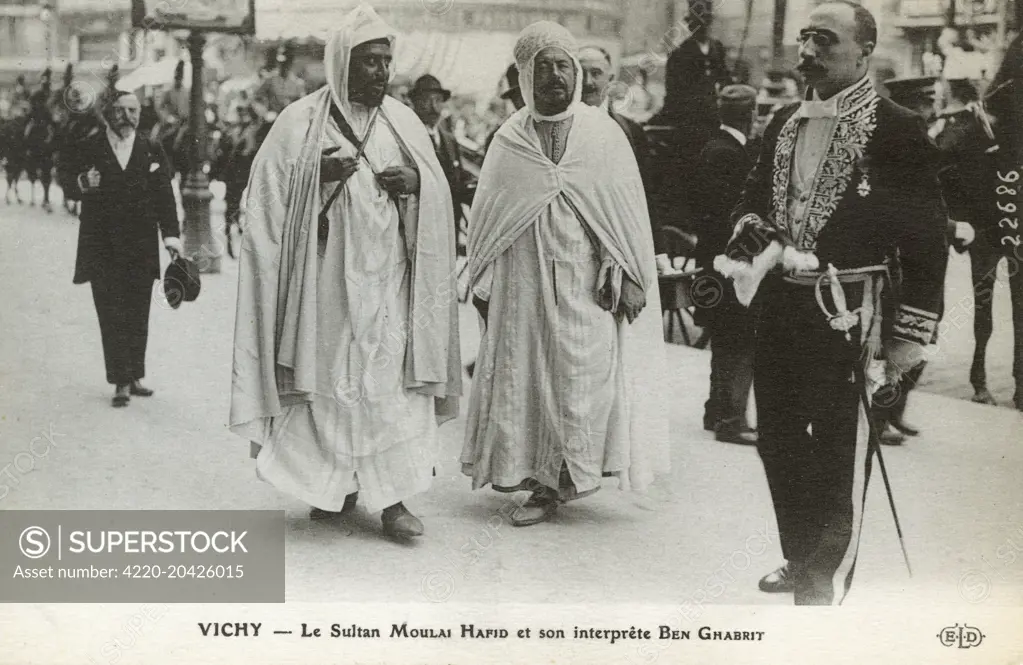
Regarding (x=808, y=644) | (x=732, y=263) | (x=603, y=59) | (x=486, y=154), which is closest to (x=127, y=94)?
(x=486, y=154)

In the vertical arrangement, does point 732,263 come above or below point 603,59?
below

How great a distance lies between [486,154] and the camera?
5137mm

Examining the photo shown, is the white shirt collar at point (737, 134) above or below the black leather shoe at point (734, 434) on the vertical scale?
above

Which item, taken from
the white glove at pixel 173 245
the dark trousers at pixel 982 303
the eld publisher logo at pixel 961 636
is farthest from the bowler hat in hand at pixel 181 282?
the eld publisher logo at pixel 961 636

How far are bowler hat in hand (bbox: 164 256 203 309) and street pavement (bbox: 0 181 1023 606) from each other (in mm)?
78

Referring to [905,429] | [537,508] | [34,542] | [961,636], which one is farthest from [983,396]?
[34,542]

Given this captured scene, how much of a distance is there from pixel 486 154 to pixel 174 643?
2.73m

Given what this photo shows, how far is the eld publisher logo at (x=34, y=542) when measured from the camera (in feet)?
17.3

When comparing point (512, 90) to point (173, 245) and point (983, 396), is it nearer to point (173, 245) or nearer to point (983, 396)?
point (173, 245)

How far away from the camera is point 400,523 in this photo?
4.95m

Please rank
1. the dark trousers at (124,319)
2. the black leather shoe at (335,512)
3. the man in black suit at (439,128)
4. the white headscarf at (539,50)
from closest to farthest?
the white headscarf at (539,50), the black leather shoe at (335,512), the man in black suit at (439,128), the dark trousers at (124,319)

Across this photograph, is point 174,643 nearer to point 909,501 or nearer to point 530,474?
point 530,474

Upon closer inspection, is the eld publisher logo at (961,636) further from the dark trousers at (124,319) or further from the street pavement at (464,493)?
the dark trousers at (124,319)

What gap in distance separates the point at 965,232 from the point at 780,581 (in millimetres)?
1869
